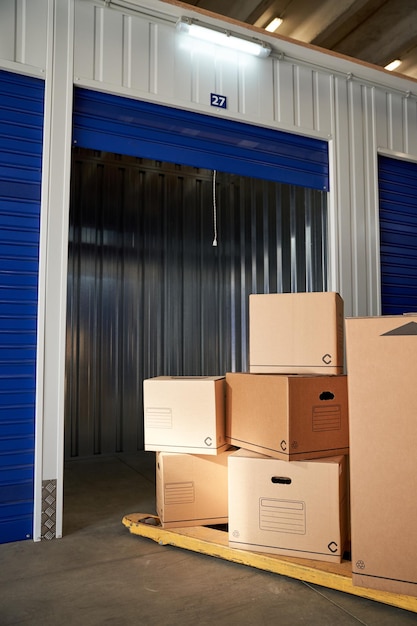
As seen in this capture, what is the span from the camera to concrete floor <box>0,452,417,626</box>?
5.73ft

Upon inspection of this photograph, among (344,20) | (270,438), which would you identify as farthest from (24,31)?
(270,438)

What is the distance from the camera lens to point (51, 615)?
1.76 m

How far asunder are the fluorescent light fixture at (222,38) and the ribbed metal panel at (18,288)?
952 millimetres

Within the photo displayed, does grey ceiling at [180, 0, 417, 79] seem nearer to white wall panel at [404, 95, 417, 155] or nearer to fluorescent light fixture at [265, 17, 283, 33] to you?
fluorescent light fixture at [265, 17, 283, 33]

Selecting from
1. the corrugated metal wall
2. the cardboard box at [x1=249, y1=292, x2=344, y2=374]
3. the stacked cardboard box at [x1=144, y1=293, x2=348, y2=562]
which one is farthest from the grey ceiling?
the stacked cardboard box at [x1=144, y1=293, x2=348, y2=562]

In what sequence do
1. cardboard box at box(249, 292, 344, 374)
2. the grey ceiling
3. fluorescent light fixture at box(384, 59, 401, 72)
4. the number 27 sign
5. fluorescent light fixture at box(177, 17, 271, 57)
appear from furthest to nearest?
fluorescent light fixture at box(384, 59, 401, 72) → the grey ceiling → the number 27 sign → fluorescent light fixture at box(177, 17, 271, 57) → cardboard box at box(249, 292, 344, 374)

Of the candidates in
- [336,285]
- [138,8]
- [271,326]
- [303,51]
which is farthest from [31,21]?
[336,285]

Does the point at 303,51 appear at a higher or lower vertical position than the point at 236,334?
higher

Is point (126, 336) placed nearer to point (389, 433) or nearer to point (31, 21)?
point (31, 21)

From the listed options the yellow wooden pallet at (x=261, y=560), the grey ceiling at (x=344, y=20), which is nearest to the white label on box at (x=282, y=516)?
the yellow wooden pallet at (x=261, y=560)

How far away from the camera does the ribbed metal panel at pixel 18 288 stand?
96.7 inches

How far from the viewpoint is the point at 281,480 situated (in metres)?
2.21

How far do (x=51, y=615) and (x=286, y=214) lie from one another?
10.3 ft

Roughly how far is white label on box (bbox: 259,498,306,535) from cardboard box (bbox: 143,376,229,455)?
0.38 metres
